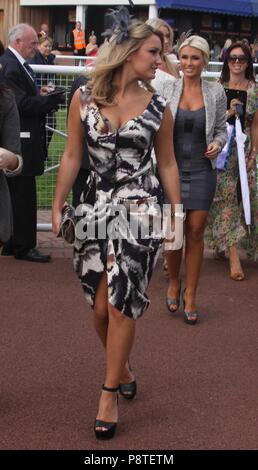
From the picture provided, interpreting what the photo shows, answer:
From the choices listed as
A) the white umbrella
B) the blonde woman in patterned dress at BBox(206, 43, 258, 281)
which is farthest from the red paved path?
the white umbrella

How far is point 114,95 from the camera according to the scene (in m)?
3.92

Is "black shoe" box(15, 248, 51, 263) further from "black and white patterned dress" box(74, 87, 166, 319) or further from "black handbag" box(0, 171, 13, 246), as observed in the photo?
"black and white patterned dress" box(74, 87, 166, 319)

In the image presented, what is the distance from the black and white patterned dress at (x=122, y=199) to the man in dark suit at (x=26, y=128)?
3.17 meters

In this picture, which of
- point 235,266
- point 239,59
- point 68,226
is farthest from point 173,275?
point 68,226

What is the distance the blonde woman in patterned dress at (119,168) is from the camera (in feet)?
12.6

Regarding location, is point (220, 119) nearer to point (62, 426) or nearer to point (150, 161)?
point (150, 161)

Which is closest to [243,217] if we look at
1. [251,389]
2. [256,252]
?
[256,252]

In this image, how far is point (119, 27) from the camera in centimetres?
385

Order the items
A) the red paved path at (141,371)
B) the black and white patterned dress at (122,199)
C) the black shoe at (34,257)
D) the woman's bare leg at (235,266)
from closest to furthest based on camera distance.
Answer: the black and white patterned dress at (122,199) < the red paved path at (141,371) < the woman's bare leg at (235,266) < the black shoe at (34,257)

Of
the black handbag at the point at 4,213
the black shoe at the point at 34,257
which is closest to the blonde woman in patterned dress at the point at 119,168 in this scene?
the black handbag at the point at 4,213

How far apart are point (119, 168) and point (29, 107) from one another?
132 inches

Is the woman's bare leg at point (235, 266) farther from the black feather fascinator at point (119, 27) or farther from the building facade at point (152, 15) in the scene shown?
the building facade at point (152, 15)

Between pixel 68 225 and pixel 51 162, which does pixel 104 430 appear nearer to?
pixel 68 225

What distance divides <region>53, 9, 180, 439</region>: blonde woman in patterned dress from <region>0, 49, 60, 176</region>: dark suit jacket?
3.12m
